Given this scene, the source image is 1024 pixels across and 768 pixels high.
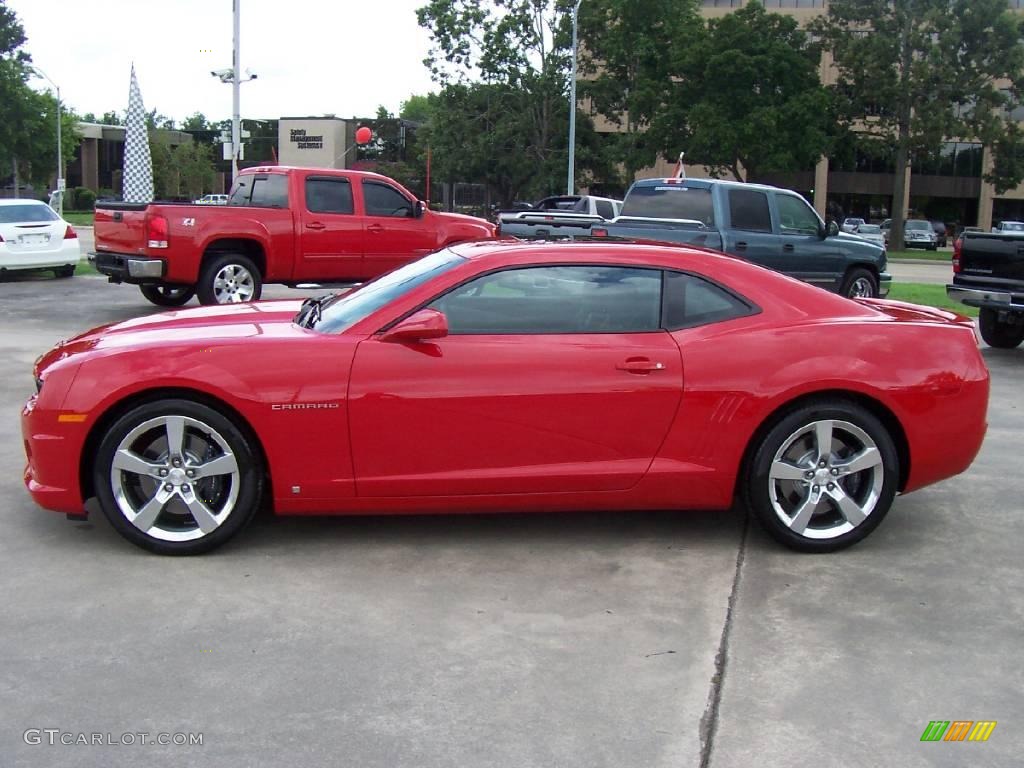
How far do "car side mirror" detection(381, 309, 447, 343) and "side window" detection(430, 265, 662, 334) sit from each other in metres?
0.16

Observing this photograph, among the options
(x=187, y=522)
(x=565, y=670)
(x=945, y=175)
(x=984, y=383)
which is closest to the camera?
(x=565, y=670)

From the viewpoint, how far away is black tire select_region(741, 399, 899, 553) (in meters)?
5.10

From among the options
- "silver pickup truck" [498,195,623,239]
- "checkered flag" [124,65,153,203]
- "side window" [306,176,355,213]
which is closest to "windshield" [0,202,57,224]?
"side window" [306,176,355,213]

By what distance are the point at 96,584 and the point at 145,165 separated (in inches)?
1198

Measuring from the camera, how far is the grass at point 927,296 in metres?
16.9

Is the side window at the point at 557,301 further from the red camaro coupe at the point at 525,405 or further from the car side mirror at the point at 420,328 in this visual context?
the car side mirror at the point at 420,328

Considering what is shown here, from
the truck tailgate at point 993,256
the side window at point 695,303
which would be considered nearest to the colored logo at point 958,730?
the side window at point 695,303

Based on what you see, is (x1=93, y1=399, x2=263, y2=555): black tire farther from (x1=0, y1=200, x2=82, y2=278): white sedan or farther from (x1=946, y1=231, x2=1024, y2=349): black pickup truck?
(x1=0, y1=200, x2=82, y2=278): white sedan

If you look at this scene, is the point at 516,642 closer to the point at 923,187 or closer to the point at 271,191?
the point at 271,191

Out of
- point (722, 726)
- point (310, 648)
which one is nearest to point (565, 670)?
point (722, 726)

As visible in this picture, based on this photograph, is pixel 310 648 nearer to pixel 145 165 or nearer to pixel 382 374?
pixel 382 374

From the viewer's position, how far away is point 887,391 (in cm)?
512

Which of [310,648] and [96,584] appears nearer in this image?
[310,648]

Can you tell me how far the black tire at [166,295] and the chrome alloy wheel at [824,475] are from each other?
11.0 meters
